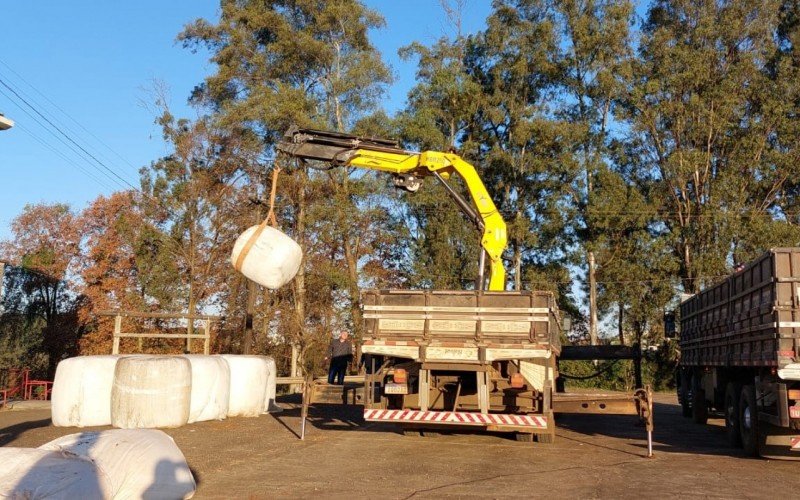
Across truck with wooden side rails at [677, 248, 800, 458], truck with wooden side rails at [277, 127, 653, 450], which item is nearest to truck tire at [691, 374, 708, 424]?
truck with wooden side rails at [677, 248, 800, 458]

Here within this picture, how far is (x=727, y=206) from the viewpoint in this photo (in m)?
38.1

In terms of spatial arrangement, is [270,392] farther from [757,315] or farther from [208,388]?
[757,315]

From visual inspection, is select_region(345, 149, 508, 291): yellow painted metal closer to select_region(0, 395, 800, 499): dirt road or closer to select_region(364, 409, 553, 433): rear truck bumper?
select_region(0, 395, 800, 499): dirt road

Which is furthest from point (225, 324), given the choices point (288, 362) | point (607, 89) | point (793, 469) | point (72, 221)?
point (793, 469)

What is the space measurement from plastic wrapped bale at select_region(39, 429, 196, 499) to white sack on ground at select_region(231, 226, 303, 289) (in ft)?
15.8

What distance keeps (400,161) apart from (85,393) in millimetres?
7304

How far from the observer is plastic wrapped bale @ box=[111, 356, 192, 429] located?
13078 mm

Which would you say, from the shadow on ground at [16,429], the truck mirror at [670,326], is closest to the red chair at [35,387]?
the shadow on ground at [16,429]

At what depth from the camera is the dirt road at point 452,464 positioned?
8.26m

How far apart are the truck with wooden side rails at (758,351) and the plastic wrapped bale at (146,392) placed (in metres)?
9.10

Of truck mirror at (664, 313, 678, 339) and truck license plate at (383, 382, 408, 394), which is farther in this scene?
truck mirror at (664, 313, 678, 339)

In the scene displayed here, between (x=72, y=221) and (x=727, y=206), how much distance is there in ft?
117

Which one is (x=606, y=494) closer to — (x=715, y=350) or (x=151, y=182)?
(x=715, y=350)

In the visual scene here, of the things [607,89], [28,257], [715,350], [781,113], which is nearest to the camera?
[715,350]
